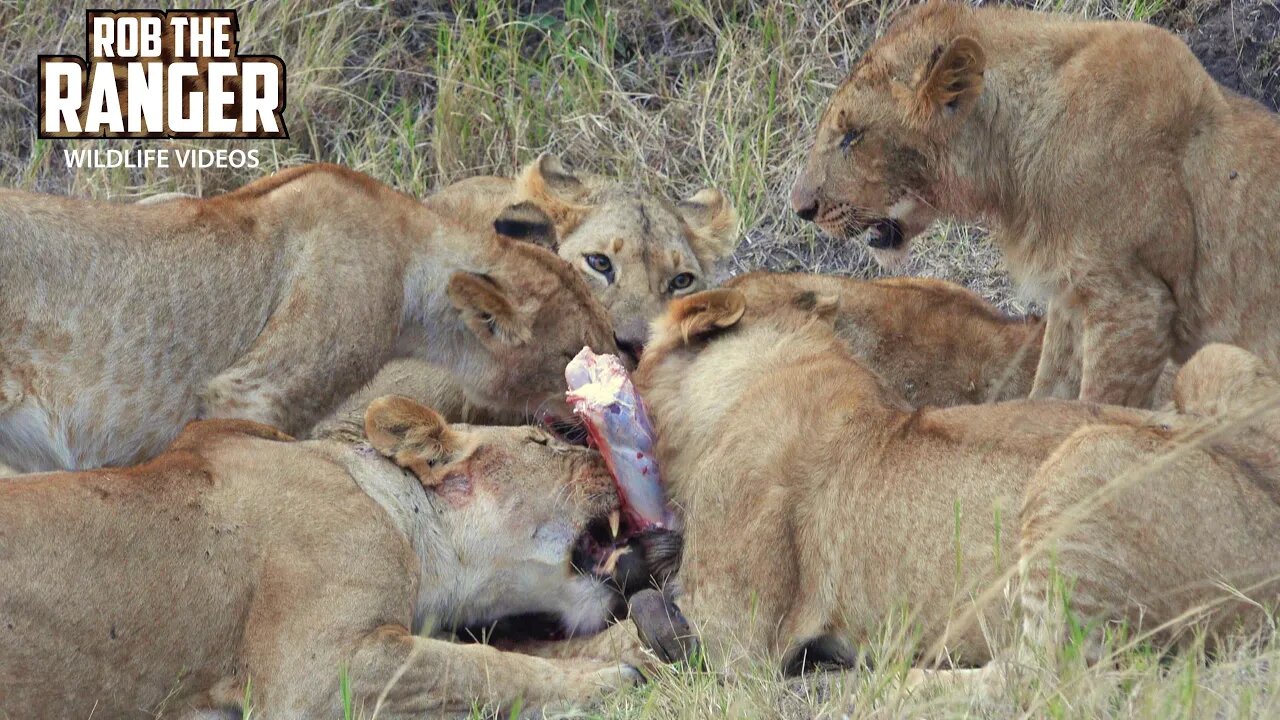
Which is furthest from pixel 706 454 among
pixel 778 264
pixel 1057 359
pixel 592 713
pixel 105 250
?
pixel 778 264

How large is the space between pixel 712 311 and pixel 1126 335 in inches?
46.5

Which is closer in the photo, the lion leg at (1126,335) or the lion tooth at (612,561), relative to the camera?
the lion tooth at (612,561)

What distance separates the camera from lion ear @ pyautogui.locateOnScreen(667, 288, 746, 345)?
16.5 feet

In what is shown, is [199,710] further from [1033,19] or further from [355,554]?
[1033,19]

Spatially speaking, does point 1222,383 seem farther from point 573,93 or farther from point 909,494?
point 573,93

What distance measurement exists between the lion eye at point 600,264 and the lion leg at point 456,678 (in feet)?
7.09

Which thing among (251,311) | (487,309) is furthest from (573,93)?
(251,311)

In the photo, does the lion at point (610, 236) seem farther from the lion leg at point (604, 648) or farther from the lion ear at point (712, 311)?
the lion leg at point (604, 648)

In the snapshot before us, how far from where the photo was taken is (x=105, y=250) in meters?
5.48

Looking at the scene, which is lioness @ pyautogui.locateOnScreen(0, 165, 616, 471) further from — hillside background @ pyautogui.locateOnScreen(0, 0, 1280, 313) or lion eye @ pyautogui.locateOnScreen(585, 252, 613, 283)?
hillside background @ pyautogui.locateOnScreen(0, 0, 1280, 313)

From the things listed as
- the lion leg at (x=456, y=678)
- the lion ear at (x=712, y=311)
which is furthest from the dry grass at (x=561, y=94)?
the lion leg at (x=456, y=678)

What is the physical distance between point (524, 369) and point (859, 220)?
1140 mm

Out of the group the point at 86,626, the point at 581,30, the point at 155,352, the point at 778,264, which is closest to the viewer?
the point at 86,626

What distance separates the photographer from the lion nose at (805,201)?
560cm
